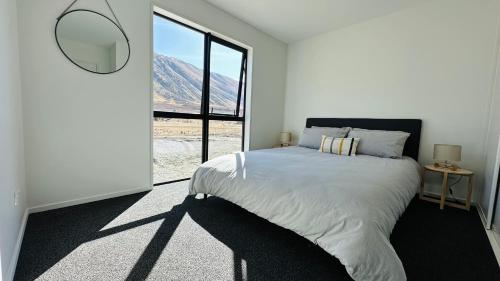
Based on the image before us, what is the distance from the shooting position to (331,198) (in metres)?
1.34

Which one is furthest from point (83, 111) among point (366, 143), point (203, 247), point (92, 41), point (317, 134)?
point (366, 143)

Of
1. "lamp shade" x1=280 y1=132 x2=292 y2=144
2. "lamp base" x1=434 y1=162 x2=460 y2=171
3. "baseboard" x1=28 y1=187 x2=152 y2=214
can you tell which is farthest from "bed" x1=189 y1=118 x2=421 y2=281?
"lamp shade" x1=280 y1=132 x2=292 y2=144

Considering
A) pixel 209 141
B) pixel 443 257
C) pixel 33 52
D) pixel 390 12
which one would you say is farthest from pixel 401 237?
pixel 33 52

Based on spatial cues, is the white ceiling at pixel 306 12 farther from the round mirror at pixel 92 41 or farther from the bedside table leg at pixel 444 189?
the bedside table leg at pixel 444 189

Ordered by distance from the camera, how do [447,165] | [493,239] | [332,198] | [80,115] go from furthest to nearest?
[447,165] < [80,115] < [493,239] < [332,198]

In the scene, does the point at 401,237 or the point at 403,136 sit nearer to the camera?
the point at 401,237

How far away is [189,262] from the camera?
4.64 feet

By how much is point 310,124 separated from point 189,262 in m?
3.19

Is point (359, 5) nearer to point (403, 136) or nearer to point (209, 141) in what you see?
point (403, 136)

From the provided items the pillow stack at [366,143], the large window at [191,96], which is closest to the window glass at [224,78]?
the large window at [191,96]

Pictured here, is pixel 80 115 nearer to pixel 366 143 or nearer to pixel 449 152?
pixel 366 143

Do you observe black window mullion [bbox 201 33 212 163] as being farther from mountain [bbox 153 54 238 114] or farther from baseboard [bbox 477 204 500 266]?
baseboard [bbox 477 204 500 266]

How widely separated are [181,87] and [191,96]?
0.64 ft

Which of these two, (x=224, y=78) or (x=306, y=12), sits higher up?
(x=306, y=12)
